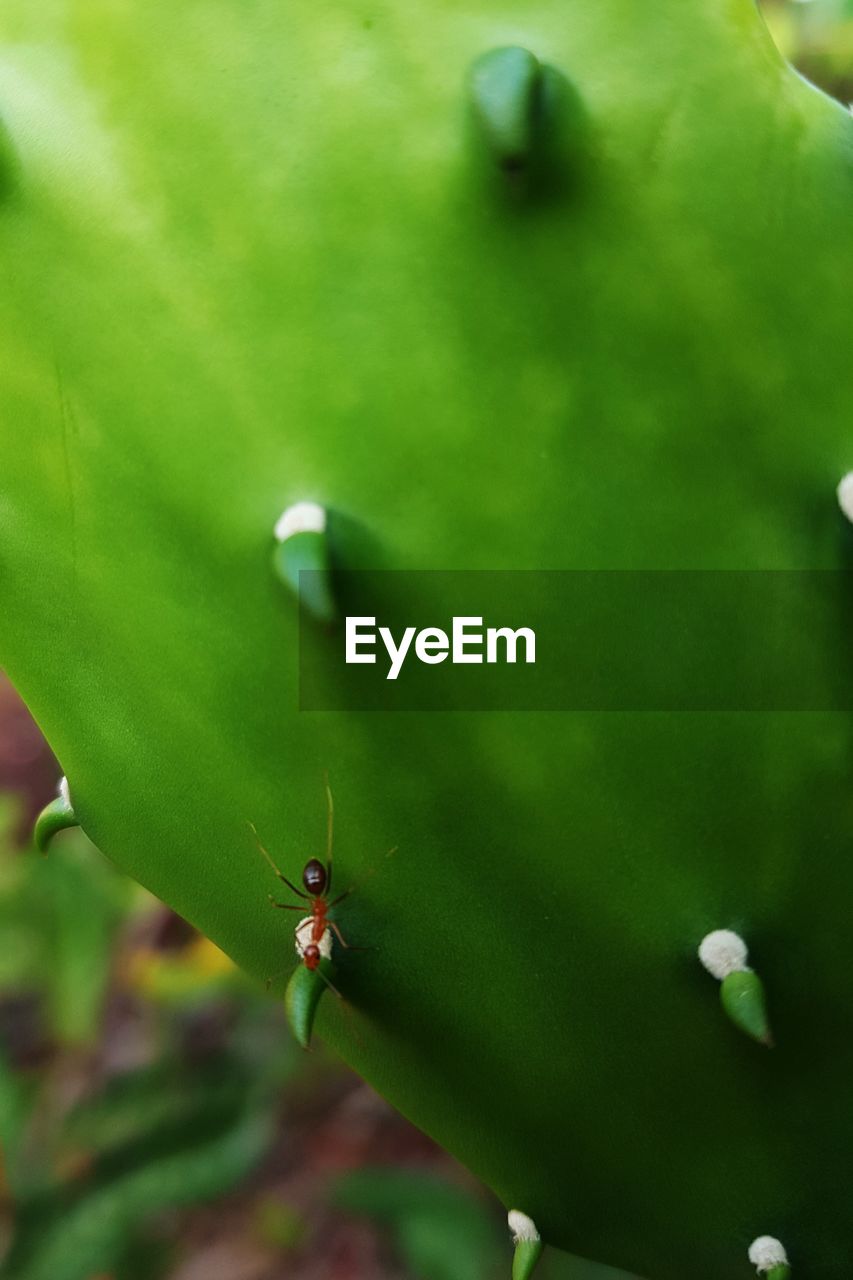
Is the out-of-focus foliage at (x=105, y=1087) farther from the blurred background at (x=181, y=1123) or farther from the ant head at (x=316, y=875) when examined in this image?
the ant head at (x=316, y=875)

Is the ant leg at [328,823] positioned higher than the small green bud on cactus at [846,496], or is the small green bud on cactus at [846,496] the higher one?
the small green bud on cactus at [846,496]

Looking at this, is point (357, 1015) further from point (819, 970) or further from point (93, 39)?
point (93, 39)

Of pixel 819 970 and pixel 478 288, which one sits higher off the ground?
pixel 478 288

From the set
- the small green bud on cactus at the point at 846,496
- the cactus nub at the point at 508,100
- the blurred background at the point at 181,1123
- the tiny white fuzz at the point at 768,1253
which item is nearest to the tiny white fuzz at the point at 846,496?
the small green bud on cactus at the point at 846,496

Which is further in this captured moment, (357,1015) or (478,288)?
(357,1015)

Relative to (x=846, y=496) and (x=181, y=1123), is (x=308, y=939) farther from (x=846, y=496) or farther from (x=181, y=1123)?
(x=181, y=1123)

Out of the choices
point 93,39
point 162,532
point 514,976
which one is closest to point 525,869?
point 514,976

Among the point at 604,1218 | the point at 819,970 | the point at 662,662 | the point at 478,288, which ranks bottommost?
the point at 604,1218

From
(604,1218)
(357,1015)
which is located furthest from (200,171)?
(604,1218)
